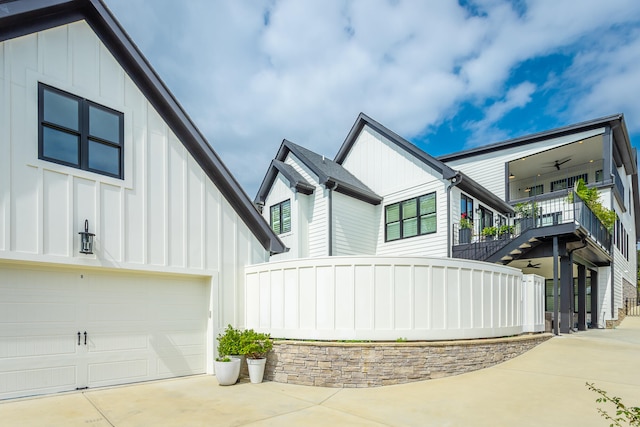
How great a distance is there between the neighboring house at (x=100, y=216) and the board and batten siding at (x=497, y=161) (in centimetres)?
1621

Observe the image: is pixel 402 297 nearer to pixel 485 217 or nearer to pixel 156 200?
pixel 156 200

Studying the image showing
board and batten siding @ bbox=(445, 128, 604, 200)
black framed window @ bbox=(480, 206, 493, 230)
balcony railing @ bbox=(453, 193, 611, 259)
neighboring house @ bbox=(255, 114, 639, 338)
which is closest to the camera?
balcony railing @ bbox=(453, 193, 611, 259)

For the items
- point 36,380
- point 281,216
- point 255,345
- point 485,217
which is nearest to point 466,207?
point 485,217

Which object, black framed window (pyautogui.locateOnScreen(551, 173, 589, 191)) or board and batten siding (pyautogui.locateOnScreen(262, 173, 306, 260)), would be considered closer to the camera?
board and batten siding (pyautogui.locateOnScreen(262, 173, 306, 260))

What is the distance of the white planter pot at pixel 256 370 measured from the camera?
7398 millimetres

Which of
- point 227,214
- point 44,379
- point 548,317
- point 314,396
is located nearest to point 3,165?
point 44,379

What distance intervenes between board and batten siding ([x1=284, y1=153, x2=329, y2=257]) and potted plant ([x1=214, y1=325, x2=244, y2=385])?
6589 millimetres

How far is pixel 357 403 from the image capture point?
599 centimetres

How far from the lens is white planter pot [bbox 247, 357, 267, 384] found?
7.40 metres

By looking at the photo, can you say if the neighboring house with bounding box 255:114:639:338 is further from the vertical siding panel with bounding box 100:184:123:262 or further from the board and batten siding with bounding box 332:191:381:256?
the vertical siding panel with bounding box 100:184:123:262

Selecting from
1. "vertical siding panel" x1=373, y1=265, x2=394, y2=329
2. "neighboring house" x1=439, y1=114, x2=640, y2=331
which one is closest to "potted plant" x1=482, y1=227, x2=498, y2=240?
"neighboring house" x1=439, y1=114, x2=640, y2=331

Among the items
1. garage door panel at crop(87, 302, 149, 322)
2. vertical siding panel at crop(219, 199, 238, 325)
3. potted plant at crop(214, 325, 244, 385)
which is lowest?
potted plant at crop(214, 325, 244, 385)

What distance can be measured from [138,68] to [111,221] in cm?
309

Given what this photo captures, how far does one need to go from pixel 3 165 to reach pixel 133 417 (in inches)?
167
